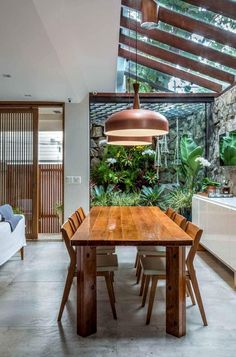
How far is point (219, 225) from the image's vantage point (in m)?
4.50

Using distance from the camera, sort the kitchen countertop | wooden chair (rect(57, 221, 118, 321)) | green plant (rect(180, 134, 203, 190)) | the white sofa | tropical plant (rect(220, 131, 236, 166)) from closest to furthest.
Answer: wooden chair (rect(57, 221, 118, 321))
the white sofa
the kitchen countertop
tropical plant (rect(220, 131, 236, 166))
green plant (rect(180, 134, 203, 190))

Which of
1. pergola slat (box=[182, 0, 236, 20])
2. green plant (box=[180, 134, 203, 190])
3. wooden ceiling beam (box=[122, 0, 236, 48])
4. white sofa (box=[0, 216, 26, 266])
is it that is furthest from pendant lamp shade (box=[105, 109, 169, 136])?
green plant (box=[180, 134, 203, 190])

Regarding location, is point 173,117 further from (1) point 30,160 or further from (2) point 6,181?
(2) point 6,181

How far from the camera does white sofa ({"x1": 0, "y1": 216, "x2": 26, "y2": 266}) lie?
412 cm

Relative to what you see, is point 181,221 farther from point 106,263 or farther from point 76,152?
point 76,152

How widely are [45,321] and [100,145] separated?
442 cm

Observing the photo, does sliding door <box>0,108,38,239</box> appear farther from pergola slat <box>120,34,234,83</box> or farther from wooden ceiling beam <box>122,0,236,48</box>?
wooden ceiling beam <box>122,0,236,48</box>

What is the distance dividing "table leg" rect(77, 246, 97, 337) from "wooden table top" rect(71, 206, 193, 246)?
0.19 meters

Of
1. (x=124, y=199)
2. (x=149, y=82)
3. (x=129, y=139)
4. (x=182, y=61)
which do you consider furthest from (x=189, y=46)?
(x=124, y=199)

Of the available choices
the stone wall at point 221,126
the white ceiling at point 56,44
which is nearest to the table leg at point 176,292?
the white ceiling at point 56,44

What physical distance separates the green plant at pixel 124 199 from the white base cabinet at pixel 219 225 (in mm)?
1332

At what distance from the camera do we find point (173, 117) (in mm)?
6883

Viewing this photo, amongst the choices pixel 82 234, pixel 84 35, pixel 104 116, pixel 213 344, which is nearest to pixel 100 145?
pixel 104 116

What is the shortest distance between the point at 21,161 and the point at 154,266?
431 centimetres
